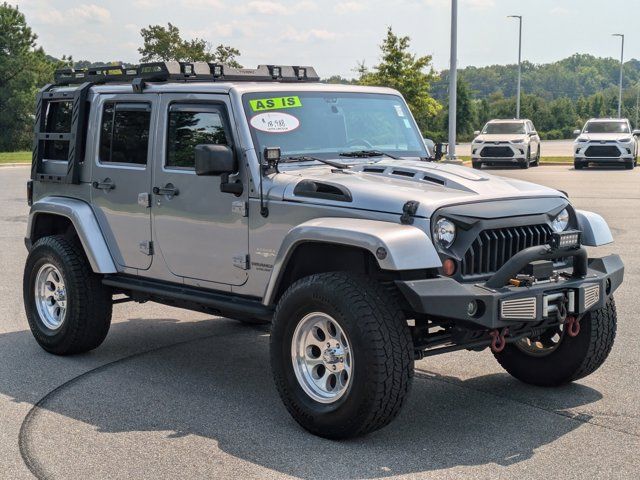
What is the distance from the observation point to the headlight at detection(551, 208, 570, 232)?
6023 mm

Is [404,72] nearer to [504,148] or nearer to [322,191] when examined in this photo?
[504,148]

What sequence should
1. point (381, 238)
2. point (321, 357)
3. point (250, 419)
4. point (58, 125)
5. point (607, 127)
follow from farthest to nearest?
1. point (607, 127)
2. point (58, 125)
3. point (250, 419)
4. point (321, 357)
5. point (381, 238)

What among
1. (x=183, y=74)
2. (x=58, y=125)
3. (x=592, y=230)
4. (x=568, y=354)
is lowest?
(x=568, y=354)

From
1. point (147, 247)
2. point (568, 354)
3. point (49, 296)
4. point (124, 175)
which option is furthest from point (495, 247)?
point (49, 296)

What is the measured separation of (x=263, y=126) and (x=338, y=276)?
4.61 feet

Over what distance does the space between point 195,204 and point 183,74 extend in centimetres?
111

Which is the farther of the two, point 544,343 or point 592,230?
point 544,343

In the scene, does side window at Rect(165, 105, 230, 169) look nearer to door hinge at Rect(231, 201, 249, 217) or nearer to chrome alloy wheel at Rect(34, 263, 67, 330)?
door hinge at Rect(231, 201, 249, 217)

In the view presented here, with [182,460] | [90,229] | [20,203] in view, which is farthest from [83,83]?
[20,203]

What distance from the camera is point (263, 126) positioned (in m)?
6.35

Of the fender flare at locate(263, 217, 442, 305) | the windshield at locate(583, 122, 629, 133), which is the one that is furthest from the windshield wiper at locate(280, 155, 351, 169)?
the windshield at locate(583, 122, 629, 133)

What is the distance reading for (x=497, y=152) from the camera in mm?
31688

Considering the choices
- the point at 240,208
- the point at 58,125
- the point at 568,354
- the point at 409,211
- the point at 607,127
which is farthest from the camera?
the point at 607,127

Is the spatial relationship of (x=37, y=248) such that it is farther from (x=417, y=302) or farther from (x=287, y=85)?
(x=417, y=302)
